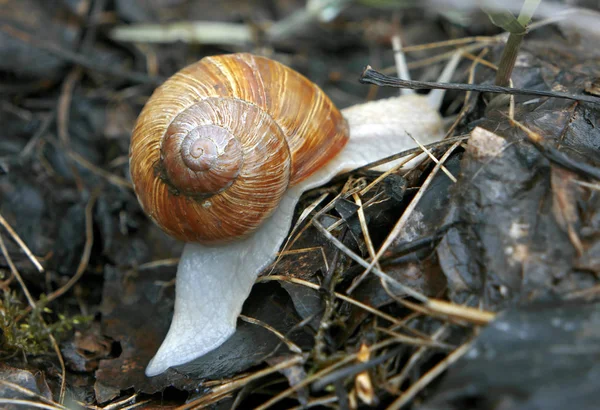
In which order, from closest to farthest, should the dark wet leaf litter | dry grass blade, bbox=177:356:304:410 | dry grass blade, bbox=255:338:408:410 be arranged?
the dark wet leaf litter → dry grass blade, bbox=255:338:408:410 → dry grass blade, bbox=177:356:304:410

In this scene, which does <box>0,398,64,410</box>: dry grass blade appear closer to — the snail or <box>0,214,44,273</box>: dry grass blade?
the snail

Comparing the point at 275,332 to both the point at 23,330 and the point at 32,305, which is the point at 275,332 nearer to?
the point at 23,330

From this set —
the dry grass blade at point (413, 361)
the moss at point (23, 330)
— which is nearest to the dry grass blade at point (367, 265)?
the dry grass blade at point (413, 361)

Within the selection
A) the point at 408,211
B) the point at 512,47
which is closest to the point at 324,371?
the point at 408,211

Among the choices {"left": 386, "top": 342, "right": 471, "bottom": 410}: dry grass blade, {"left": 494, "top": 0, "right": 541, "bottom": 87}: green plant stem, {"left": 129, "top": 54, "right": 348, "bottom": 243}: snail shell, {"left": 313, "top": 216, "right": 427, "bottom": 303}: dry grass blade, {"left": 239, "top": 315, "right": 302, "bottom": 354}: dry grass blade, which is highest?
{"left": 494, "top": 0, "right": 541, "bottom": 87}: green plant stem

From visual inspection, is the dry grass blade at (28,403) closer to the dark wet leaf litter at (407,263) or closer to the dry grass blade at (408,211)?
the dark wet leaf litter at (407,263)

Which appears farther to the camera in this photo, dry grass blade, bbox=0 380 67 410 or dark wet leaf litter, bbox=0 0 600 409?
dry grass blade, bbox=0 380 67 410

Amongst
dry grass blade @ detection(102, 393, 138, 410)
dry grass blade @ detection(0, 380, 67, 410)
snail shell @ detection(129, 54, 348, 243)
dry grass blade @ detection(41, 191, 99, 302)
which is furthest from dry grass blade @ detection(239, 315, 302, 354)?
dry grass blade @ detection(41, 191, 99, 302)
